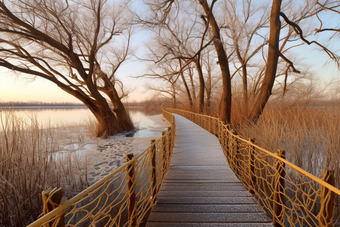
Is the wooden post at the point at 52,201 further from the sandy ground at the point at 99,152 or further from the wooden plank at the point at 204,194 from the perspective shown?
the sandy ground at the point at 99,152

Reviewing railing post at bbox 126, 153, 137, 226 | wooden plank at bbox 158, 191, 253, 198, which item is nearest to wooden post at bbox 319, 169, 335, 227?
wooden plank at bbox 158, 191, 253, 198

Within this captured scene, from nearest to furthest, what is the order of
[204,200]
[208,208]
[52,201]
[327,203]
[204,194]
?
1. [52,201]
2. [327,203]
3. [208,208]
4. [204,200]
5. [204,194]

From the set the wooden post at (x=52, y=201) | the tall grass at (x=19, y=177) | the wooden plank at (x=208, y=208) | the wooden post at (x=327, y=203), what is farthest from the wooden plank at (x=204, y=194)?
the tall grass at (x=19, y=177)

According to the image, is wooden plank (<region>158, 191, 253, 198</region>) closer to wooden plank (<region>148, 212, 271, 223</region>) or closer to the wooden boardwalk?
the wooden boardwalk

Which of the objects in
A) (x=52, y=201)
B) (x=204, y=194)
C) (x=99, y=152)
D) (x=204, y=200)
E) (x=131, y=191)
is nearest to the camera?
(x=52, y=201)

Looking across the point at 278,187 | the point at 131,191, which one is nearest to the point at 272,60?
the point at 278,187

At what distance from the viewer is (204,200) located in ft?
10.1

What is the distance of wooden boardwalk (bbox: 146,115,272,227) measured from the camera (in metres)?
2.57

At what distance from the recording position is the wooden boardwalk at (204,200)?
2570 millimetres

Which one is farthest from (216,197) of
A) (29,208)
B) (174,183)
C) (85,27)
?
(85,27)

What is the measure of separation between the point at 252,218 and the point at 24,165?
14.3ft

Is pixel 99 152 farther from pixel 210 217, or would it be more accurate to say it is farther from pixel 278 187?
pixel 278 187

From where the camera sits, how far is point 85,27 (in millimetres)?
10688

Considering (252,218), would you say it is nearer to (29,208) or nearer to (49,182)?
(29,208)
